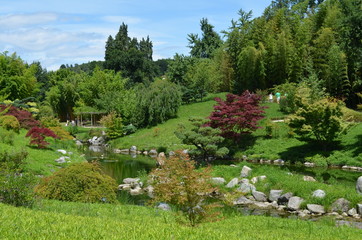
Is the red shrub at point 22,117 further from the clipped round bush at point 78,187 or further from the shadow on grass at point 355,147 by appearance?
the shadow on grass at point 355,147

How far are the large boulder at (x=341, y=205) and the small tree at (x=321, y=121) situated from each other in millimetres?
8971

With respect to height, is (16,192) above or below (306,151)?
above

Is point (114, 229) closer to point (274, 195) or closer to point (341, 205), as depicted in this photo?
point (341, 205)

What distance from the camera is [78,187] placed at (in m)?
10.8

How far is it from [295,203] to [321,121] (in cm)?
945

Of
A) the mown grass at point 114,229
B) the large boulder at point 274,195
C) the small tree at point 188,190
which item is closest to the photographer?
the mown grass at point 114,229

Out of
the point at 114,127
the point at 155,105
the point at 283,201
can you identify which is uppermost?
the point at 155,105

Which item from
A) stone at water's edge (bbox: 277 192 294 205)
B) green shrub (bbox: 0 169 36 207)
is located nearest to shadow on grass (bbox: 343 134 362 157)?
stone at water's edge (bbox: 277 192 294 205)

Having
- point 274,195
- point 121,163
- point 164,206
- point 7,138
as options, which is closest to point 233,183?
point 274,195

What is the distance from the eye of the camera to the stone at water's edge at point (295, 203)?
A: 1172cm

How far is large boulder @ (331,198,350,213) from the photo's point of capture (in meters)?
11.0

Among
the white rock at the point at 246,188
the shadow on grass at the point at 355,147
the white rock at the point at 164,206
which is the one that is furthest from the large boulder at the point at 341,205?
the shadow on grass at the point at 355,147

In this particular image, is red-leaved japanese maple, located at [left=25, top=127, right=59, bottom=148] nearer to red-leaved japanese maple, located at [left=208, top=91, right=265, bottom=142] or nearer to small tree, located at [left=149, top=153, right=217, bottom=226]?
red-leaved japanese maple, located at [left=208, top=91, right=265, bottom=142]

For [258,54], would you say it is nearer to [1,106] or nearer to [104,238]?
[1,106]
